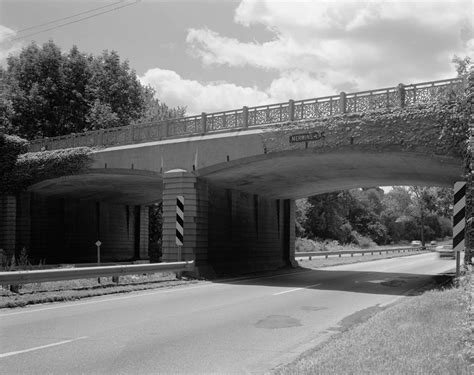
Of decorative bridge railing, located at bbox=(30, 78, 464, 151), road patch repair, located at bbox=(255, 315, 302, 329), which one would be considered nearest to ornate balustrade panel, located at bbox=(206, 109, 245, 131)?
decorative bridge railing, located at bbox=(30, 78, 464, 151)

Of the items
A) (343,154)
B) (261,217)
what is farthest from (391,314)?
(261,217)

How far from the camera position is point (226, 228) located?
82.2 ft

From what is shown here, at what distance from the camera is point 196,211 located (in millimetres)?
22016

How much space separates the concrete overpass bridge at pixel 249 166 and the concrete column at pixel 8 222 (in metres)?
0.55

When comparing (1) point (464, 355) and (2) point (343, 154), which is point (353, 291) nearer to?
(2) point (343, 154)

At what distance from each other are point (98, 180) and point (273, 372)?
24.2 meters

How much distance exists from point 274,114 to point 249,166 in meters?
2.47

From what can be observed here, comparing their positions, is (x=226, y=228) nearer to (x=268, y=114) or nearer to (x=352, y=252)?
(x=268, y=114)

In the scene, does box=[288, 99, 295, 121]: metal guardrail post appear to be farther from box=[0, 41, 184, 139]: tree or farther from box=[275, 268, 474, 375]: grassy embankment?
box=[0, 41, 184, 139]: tree

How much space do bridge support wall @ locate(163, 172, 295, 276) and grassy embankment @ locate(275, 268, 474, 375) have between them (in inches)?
522

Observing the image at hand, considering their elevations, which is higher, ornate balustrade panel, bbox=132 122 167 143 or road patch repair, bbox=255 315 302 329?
ornate balustrade panel, bbox=132 122 167 143

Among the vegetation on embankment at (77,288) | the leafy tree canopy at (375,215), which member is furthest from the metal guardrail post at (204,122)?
the leafy tree canopy at (375,215)

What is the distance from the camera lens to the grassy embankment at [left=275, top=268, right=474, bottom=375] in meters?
5.59

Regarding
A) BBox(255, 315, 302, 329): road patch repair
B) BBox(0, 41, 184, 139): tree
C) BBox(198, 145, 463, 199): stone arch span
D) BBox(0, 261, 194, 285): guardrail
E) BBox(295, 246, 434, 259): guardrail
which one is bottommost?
BBox(295, 246, 434, 259): guardrail
